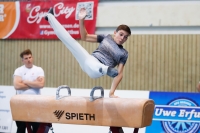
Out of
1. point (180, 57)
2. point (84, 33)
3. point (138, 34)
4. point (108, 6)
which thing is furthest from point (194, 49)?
point (84, 33)

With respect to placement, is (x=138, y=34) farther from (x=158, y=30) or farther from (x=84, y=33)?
(x=84, y=33)

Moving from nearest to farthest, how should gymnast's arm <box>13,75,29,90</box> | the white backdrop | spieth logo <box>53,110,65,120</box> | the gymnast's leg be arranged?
1. the gymnast's leg
2. spieth logo <box>53,110,65,120</box>
3. gymnast's arm <box>13,75,29,90</box>
4. the white backdrop

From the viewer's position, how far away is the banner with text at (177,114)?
8945 millimetres

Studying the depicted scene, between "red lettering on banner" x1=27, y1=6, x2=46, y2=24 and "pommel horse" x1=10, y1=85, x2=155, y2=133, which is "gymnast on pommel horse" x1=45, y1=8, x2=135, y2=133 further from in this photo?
"red lettering on banner" x1=27, y1=6, x2=46, y2=24

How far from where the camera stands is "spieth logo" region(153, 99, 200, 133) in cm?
893

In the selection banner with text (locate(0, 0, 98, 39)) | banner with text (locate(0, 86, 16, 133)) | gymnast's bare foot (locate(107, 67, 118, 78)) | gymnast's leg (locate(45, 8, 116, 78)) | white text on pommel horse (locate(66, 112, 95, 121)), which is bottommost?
banner with text (locate(0, 86, 16, 133))

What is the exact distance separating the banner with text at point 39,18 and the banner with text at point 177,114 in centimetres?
405

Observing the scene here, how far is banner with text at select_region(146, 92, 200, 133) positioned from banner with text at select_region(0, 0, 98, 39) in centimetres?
405

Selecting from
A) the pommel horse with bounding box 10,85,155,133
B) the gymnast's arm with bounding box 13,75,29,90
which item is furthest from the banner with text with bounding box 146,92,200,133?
the pommel horse with bounding box 10,85,155,133

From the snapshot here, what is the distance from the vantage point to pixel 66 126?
9898 millimetres

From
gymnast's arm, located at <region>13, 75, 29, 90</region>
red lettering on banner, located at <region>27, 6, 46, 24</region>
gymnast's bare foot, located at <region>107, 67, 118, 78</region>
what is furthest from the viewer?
red lettering on banner, located at <region>27, 6, 46, 24</region>

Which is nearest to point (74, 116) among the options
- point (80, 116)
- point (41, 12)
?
point (80, 116)

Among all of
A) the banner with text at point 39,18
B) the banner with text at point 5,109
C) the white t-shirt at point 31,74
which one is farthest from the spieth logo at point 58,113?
the banner with text at point 39,18

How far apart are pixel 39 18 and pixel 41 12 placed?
0.20 m
